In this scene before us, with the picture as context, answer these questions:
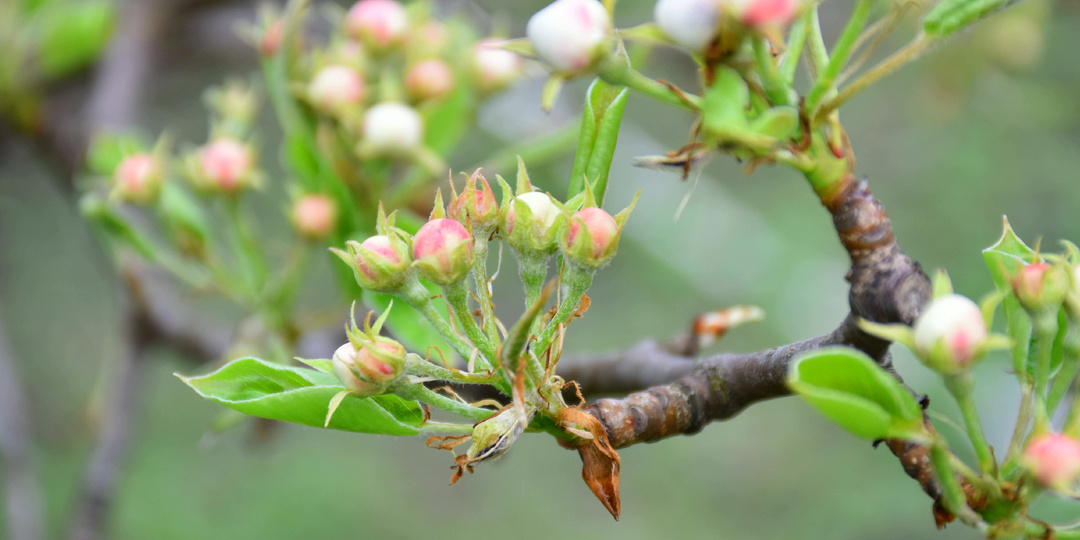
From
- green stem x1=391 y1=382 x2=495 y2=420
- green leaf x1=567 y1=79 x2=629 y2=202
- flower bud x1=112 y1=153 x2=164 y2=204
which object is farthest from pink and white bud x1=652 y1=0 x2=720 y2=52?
flower bud x1=112 y1=153 x2=164 y2=204

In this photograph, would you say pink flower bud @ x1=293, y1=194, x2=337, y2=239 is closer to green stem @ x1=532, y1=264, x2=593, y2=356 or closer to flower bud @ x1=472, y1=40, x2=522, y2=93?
flower bud @ x1=472, y1=40, x2=522, y2=93

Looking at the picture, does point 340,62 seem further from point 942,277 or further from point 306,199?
point 942,277

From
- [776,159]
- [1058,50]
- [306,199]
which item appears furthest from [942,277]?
[1058,50]

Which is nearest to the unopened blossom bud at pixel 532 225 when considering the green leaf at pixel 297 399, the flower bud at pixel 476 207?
the flower bud at pixel 476 207

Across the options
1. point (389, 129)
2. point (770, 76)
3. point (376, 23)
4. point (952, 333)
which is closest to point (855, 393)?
point (952, 333)

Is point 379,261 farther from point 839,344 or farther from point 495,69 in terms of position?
point 495,69
